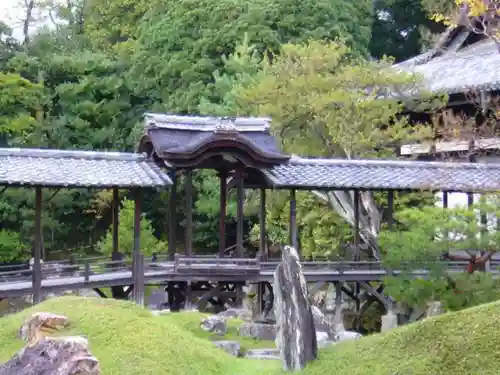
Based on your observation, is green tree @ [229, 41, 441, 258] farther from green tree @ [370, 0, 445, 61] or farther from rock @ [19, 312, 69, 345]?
green tree @ [370, 0, 445, 61]

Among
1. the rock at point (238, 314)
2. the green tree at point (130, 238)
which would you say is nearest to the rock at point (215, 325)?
the rock at point (238, 314)

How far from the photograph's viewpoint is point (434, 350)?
7895 mm

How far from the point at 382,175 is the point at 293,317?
1197 centimetres

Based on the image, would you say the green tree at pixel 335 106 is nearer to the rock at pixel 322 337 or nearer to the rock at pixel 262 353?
the rock at pixel 322 337

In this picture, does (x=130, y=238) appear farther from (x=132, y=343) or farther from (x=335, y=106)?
(x=132, y=343)

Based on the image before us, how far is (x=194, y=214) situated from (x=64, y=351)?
22.9 metres

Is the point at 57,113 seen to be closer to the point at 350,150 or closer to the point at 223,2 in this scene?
the point at 223,2

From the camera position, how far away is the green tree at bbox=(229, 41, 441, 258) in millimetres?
21375

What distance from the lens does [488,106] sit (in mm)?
21625

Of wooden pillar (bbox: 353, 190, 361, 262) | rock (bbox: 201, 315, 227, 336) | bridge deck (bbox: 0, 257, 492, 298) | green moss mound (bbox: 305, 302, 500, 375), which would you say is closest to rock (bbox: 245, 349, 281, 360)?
rock (bbox: 201, 315, 227, 336)

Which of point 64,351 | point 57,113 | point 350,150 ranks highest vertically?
point 57,113

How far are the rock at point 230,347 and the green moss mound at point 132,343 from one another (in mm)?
1008

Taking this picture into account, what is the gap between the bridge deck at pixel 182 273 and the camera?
1744 cm

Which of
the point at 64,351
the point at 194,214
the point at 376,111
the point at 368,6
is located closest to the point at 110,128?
the point at 194,214
